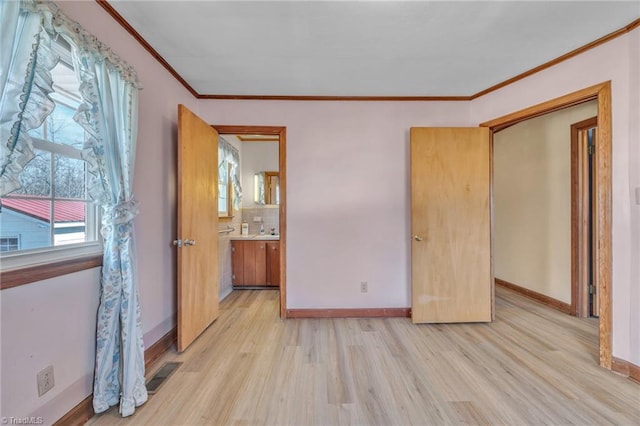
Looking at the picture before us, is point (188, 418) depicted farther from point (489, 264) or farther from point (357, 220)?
point (489, 264)

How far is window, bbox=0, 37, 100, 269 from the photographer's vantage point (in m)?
1.26

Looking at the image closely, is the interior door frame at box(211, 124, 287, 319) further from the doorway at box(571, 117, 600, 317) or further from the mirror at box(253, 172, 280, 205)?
the doorway at box(571, 117, 600, 317)

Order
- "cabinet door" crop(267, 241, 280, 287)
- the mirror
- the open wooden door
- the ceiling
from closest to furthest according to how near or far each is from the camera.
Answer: the ceiling
the open wooden door
"cabinet door" crop(267, 241, 280, 287)
the mirror

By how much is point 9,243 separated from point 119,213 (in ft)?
1.57

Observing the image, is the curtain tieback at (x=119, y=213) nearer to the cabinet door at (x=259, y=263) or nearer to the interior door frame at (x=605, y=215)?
the cabinet door at (x=259, y=263)

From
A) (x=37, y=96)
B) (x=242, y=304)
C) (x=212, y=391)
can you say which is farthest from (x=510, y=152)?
(x=37, y=96)

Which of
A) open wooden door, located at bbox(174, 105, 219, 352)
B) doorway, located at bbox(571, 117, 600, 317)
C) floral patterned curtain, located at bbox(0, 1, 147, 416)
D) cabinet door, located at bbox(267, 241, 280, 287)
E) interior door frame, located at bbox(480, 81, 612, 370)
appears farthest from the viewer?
cabinet door, located at bbox(267, 241, 280, 287)

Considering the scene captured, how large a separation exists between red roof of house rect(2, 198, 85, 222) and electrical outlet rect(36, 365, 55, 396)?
745 mm

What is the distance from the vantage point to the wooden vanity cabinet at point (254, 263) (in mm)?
4082

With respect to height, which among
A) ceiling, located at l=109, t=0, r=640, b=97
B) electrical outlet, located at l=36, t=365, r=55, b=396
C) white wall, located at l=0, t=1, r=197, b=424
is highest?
ceiling, located at l=109, t=0, r=640, b=97

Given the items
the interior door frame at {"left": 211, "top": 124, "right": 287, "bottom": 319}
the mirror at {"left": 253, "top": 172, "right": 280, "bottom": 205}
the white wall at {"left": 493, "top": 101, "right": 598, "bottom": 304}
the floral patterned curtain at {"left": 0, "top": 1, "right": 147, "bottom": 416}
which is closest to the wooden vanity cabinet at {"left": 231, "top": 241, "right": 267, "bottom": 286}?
the mirror at {"left": 253, "top": 172, "right": 280, "bottom": 205}

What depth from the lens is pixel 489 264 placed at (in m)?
2.85

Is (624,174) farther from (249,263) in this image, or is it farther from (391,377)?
(249,263)

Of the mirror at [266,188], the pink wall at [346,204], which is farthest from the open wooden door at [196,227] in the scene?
the mirror at [266,188]
